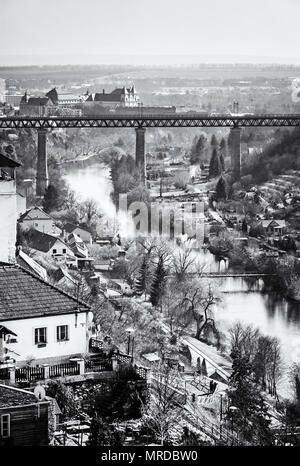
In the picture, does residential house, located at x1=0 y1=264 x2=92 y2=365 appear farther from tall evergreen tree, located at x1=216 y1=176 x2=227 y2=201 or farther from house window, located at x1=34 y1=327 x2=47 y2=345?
tall evergreen tree, located at x1=216 y1=176 x2=227 y2=201

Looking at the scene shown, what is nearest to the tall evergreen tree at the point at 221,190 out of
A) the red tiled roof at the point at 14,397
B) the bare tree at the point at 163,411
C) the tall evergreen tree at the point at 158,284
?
the tall evergreen tree at the point at 158,284

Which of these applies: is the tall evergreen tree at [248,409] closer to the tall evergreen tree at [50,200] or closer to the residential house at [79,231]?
the residential house at [79,231]

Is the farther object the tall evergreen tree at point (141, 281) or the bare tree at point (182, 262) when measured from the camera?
the bare tree at point (182, 262)

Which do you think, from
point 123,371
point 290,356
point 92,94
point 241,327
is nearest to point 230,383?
point 123,371

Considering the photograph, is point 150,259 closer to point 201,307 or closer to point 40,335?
point 201,307

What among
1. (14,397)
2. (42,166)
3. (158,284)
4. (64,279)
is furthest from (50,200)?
(14,397)

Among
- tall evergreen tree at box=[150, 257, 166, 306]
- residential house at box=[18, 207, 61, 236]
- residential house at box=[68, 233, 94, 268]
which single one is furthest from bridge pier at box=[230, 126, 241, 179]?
tall evergreen tree at box=[150, 257, 166, 306]
